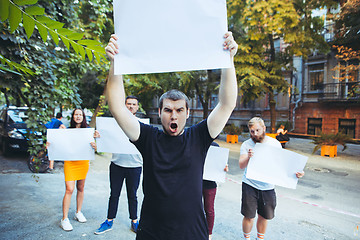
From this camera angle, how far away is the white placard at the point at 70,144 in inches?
153

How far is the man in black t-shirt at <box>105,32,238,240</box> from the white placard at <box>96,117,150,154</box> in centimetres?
198

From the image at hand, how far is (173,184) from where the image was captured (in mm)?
1727

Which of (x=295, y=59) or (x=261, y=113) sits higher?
(x=295, y=59)

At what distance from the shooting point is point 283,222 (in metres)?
4.38

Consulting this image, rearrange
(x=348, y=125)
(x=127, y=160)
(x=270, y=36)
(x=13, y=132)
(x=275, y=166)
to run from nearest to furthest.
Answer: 1. (x=275, y=166)
2. (x=127, y=160)
3. (x=13, y=132)
4. (x=270, y=36)
5. (x=348, y=125)

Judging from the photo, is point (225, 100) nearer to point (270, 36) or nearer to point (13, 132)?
point (13, 132)

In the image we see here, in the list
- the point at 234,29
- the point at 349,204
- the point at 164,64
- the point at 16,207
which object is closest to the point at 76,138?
the point at 16,207

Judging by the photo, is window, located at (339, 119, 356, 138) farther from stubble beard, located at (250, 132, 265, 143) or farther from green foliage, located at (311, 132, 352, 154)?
stubble beard, located at (250, 132, 265, 143)

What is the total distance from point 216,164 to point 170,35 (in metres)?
2.47

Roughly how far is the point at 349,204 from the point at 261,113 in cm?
1927

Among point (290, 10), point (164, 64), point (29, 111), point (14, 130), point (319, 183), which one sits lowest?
point (319, 183)

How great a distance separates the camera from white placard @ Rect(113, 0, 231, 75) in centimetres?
149

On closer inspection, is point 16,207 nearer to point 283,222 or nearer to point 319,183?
point 283,222

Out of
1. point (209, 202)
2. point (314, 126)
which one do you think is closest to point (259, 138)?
point (209, 202)
